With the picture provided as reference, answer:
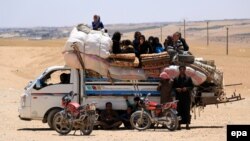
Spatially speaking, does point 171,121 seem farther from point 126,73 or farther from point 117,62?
point 117,62

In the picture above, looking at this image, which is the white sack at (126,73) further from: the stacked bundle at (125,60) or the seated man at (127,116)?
the seated man at (127,116)

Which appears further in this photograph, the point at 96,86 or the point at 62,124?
the point at 96,86

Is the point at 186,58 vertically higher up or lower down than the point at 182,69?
higher up

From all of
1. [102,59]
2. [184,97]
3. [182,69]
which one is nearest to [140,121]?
[184,97]

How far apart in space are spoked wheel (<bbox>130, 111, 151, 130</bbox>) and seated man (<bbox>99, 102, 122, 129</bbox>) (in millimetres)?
994

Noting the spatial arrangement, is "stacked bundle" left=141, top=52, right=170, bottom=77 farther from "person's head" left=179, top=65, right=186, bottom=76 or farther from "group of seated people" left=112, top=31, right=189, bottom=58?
"person's head" left=179, top=65, right=186, bottom=76

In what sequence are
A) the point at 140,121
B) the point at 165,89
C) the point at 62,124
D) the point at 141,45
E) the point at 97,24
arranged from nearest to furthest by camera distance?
1. the point at 62,124
2. the point at 140,121
3. the point at 165,89
4. the point at 141,45
5. the point at 97,24

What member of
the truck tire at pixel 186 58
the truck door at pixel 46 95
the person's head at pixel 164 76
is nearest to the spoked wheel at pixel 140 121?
the person's head at pixel 164 76

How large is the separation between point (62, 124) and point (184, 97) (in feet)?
11.7

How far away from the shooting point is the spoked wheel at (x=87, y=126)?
18.8 m

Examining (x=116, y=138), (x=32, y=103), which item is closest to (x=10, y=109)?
(x=32, y=103)

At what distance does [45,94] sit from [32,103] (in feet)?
1.53

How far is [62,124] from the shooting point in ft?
63.3

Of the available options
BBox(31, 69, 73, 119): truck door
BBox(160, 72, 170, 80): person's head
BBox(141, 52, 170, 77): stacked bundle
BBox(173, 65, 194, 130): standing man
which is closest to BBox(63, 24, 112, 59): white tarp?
BBox(31, 69, 73, 119): truck door
